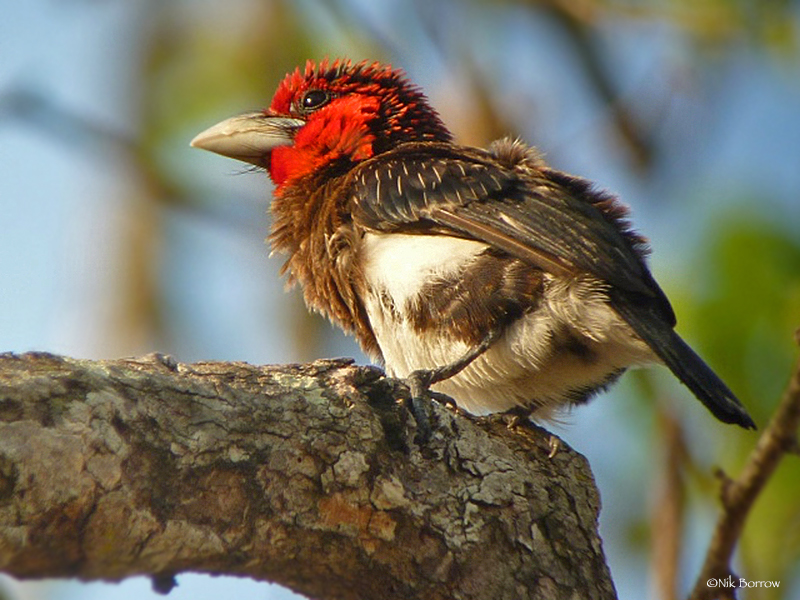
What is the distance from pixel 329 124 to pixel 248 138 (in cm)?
37

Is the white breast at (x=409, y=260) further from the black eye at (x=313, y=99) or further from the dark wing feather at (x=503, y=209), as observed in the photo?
the black eye at (x=313, y=99)

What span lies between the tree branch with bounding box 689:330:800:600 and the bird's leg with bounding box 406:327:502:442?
837 millimetres

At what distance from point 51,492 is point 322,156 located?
2.42 meters

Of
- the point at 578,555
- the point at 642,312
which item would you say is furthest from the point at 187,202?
the point at 578,555

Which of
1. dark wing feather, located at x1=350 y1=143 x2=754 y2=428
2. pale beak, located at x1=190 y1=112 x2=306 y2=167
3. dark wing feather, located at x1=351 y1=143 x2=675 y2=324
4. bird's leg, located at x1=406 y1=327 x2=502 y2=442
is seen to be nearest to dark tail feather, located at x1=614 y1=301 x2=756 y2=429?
dark wing feather, located at x1=350 y1=143 x2=754 y2=428

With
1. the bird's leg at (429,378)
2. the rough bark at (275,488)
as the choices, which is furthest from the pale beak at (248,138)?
the rough bark at (275,488)

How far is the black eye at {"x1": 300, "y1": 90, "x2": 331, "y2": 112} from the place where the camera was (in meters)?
4.73

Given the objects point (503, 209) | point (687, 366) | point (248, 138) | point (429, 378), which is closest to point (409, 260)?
point (503, 209)

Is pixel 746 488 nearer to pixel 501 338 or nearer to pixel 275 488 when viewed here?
pixel 501 338

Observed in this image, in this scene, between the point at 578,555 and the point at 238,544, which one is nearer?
the point at 238,544

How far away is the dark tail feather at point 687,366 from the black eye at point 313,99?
178cm

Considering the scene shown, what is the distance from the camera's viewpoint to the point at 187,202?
5.78m

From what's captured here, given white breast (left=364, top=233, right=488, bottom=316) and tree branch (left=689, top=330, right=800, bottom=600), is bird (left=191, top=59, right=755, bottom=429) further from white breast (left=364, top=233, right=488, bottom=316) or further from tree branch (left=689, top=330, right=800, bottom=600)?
tree branch (left=689, top=330, right=800, bottom=600)

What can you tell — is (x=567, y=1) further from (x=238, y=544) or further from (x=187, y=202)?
(x=238, y=544)
